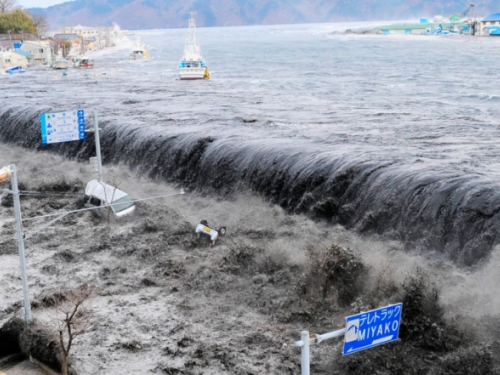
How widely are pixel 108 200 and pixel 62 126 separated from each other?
3.98 m

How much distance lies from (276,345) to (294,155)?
41.1ft

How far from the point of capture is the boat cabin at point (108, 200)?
25422 mm

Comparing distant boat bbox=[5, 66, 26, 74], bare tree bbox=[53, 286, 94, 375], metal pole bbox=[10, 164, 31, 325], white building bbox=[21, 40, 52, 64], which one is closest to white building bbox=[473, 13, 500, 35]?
white building bbox=[21, 40, 52, 64]

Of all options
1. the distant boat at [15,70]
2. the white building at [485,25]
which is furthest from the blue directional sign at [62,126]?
the white building at [485,25]

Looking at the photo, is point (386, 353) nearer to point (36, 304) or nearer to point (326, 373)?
point (326, 373)

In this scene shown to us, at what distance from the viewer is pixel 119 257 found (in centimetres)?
2198

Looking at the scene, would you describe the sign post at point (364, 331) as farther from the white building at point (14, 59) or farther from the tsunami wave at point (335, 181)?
the white building at point (14, 59)

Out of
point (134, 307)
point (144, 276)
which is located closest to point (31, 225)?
point (144, 276)

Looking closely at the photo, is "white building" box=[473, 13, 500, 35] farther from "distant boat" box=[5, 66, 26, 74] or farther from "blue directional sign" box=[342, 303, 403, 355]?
"blue directional sign" box=[342, 303, 403, 355]

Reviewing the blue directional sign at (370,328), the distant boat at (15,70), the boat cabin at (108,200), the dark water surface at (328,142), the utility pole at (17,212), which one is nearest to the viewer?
the blue directional sign at (370,328)

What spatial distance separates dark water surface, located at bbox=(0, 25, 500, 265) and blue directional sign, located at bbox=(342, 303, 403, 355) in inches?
418

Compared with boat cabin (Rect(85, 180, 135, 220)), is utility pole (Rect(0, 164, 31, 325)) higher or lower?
higher

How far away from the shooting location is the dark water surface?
69.2 ft

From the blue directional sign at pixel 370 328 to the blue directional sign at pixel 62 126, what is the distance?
1573 cm
